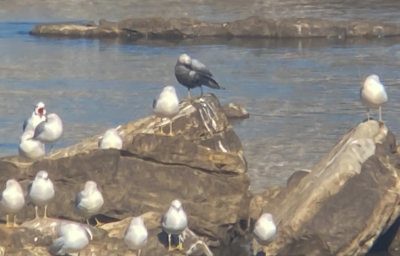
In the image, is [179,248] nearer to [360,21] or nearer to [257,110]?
[257,110]

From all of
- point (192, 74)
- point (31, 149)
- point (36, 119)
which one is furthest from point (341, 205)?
point (36, 119)

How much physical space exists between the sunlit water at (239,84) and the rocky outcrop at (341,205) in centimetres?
191

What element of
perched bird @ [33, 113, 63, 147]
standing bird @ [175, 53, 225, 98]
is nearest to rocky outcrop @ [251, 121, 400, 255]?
perched bird @ [33, 113, 63, 147]

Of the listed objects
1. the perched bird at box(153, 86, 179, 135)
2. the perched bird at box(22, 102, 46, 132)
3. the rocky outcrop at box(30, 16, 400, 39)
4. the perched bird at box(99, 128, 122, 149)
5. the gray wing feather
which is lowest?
the rocky outcrop at box(30, 16, 400, 39)

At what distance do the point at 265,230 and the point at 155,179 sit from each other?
5.26 ft

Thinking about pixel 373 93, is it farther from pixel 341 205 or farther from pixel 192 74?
pixel 192 74

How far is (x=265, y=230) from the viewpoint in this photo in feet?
31.2

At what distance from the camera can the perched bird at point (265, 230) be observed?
9508mm

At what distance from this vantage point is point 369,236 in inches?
385

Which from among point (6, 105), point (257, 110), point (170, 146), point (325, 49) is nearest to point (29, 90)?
point (6, 105)

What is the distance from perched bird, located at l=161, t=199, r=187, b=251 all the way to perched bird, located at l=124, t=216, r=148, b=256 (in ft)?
0.98

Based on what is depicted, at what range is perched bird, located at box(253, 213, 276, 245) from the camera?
951 cm

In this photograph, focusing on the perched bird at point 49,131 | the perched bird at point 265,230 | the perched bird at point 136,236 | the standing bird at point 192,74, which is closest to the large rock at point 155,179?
the perched bird at point 49,131

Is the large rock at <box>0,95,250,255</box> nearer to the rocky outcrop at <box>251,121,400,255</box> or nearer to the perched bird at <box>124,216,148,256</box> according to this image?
the rocky outcrop at <box>251,121,400,255</box>
